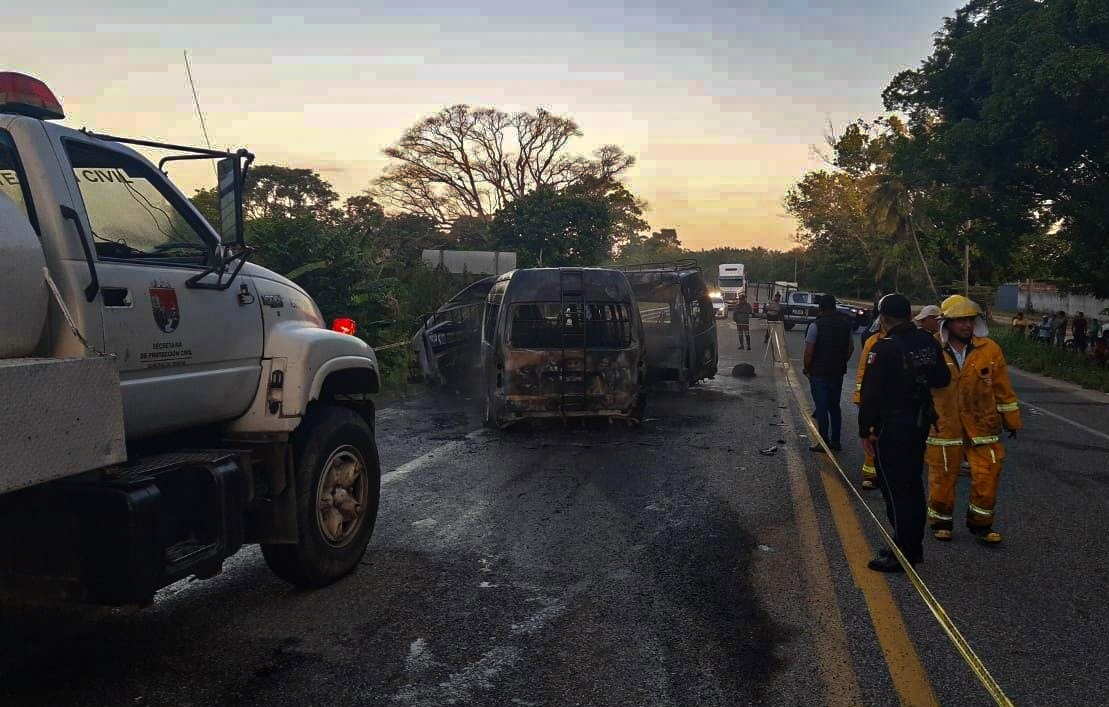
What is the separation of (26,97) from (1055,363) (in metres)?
21.3

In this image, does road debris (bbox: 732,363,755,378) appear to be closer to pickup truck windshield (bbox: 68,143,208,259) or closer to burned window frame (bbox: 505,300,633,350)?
burned window frame (bbox: 505,300,633,350)

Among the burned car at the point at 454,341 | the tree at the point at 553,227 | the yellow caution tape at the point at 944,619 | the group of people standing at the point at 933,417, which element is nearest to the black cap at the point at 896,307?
the group of people standing at the point at 933,417

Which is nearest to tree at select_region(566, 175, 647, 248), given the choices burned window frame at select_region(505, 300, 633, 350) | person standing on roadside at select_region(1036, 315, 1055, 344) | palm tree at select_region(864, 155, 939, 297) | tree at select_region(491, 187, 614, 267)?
tree at select_region(491, 187, 614, 267)

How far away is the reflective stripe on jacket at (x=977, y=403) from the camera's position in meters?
5.76

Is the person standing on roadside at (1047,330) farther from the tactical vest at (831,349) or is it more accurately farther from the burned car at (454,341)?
the tactical vest at (831,349)

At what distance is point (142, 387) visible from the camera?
11.5 feet

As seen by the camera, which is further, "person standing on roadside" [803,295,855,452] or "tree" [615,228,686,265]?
"tree" [615,228,686,265]

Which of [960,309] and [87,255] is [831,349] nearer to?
[960,309]

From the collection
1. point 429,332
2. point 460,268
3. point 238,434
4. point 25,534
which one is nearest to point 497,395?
point 429,332

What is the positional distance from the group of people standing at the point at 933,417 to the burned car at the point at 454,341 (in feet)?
28.5

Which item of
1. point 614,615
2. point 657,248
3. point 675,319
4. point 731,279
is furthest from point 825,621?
point 657,248

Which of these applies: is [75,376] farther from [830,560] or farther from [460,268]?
[460,268]

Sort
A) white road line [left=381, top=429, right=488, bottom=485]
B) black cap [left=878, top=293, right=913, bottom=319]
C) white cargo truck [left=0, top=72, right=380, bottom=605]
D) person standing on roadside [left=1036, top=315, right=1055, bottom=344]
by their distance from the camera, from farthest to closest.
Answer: person standing on roadside [left=1036, top=315, right=1055, bottom=344], white road line [left=381, top=429, right=488, bottom=485], black cap [left=878, top=293, right=913, bottom=319], white cargo truck [left=0, top=72, right=380, bottom=605]

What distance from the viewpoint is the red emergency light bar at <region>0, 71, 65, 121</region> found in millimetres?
3297
